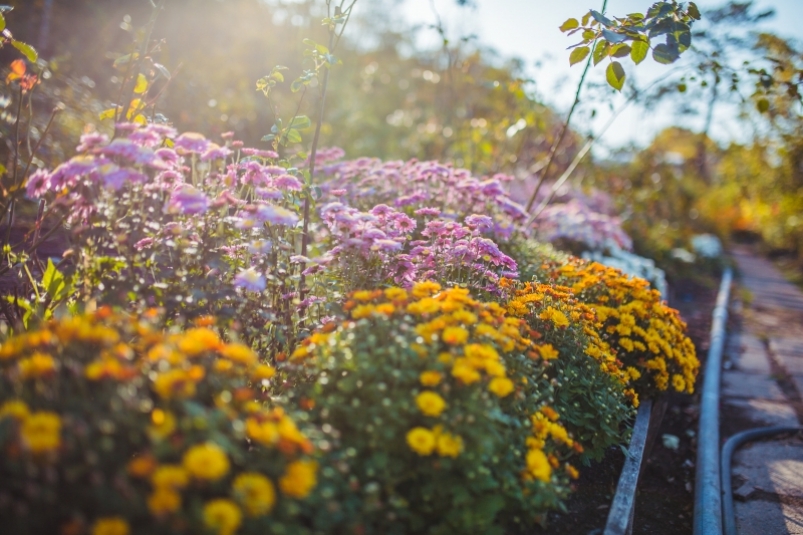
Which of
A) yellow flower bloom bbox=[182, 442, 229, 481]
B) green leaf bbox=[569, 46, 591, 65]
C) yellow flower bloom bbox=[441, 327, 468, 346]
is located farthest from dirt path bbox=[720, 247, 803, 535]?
yellow flower bloom bbox=[182, 442, 229, 481]

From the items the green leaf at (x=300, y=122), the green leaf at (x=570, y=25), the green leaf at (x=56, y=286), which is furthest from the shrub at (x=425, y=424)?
the green leaf at (x=570, y=25)

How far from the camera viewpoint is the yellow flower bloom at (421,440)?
158 cm

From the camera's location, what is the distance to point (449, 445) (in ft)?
5.29

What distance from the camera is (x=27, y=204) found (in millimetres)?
4984

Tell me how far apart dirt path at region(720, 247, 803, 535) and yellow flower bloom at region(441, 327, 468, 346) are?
2014 millimetres

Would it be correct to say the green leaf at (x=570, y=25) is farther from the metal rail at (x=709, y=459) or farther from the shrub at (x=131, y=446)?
the metal rail at (x=709, y=459)

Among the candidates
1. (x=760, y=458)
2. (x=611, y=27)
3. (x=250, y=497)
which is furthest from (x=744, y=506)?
(x=250, y=497)

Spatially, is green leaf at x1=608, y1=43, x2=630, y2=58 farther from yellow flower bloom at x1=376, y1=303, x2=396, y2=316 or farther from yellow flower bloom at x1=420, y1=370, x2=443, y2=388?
yellow flower bloom at x1=420, y1=370, x2=443, y2=388

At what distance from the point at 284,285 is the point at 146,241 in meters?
0.65

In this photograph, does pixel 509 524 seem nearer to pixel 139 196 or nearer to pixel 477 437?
pixel 477 437

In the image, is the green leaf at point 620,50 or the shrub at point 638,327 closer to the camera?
the green leaf at point 620,50

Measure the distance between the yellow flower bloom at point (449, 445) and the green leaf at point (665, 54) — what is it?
1976 millimetres

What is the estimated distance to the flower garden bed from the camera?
1.23 m

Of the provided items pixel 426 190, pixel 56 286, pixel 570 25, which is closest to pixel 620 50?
pixel 570 25
